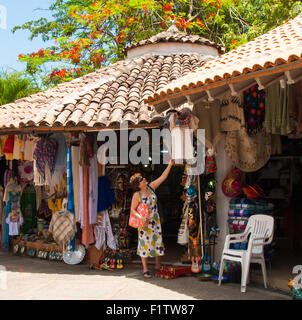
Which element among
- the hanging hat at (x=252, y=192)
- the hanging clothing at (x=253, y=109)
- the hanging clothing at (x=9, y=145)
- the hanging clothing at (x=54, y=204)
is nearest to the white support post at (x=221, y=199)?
the hanging hat at (x=252, y=192)

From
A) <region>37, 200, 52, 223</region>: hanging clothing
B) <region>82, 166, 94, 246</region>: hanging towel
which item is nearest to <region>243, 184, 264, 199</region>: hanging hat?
<region>82, 166, 94, 246</region>: hanging towel

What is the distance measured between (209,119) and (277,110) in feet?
4.10

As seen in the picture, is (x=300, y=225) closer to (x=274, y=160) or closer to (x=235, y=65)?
(x=274, y=160)

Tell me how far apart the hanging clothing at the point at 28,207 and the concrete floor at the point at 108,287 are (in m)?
2.35

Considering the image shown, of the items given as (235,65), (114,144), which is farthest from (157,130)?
(235,65)

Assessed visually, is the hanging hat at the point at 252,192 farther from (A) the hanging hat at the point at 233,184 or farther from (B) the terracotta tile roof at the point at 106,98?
(B) the terracotta tile roof at the point at 106,98

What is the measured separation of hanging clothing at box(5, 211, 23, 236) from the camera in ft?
34.8

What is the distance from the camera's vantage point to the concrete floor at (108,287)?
640cm

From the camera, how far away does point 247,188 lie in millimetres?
7742

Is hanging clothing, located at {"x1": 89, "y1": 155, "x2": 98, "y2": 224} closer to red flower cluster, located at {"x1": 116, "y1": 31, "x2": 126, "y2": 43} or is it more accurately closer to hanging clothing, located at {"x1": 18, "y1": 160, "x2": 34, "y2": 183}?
hanging clothing, located at {"x1": 18, "y1": 160, "x2": 34, "y2": 183}

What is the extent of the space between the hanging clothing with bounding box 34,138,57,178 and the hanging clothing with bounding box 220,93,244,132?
3.77 metres

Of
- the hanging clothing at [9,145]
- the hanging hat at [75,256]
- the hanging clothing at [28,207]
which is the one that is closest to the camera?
the hanging hat at [75,256]

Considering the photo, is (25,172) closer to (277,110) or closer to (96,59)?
(277,110)
